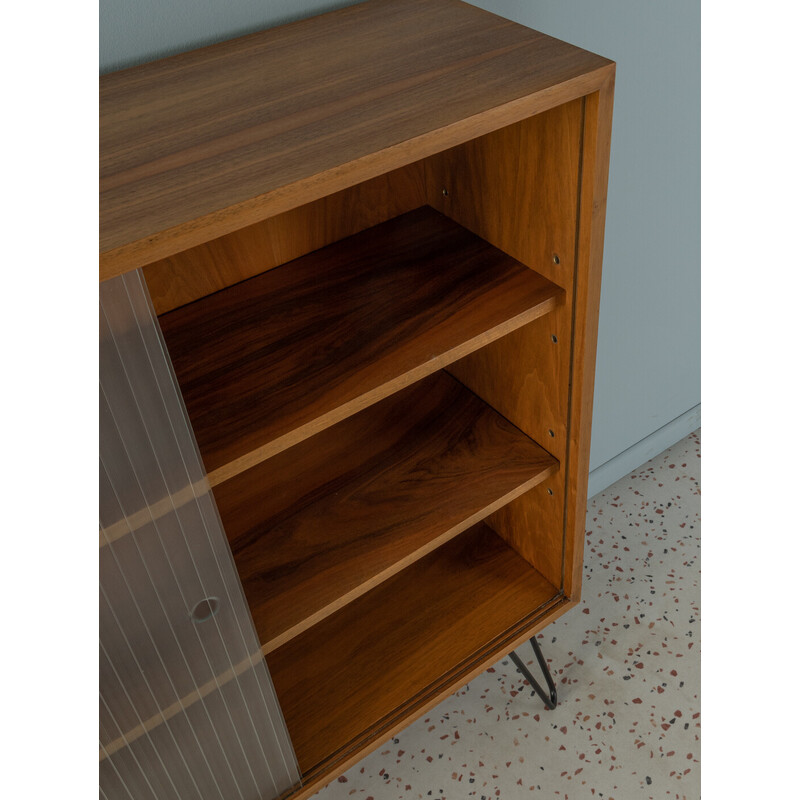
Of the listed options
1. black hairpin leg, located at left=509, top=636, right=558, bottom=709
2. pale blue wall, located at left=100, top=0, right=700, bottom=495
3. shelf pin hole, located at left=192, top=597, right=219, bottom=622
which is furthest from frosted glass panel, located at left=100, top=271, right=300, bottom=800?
black hairpin leg, located at left=509, top=636, right=558, bottom=709

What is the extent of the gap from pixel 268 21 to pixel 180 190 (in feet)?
1.42

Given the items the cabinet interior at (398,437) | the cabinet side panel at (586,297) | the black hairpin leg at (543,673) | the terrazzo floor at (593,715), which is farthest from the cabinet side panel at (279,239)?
the terrazzo floor at (593,715)

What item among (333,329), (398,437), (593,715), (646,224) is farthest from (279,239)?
(593,715)

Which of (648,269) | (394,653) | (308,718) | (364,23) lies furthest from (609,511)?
(364,23)

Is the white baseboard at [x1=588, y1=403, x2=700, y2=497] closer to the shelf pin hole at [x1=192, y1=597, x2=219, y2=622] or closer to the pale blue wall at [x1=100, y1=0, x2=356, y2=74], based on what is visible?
the shelf pin hole at [x1=192, y1=597, x2=219, y2=622]

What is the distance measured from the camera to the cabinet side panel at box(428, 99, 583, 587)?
1.08 metres

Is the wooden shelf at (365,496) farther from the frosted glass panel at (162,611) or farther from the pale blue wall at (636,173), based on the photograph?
the pale blue wall at (636,173)

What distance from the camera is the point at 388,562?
49.1 inches

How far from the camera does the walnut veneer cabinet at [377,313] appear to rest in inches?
33.5

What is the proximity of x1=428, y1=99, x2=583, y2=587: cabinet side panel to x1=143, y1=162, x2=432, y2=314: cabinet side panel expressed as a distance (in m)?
0.07

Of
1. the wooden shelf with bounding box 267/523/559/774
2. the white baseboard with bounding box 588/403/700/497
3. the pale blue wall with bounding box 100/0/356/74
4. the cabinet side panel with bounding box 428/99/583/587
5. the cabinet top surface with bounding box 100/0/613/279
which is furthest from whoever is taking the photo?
the white baseboard with bounding box 588/403/700/497

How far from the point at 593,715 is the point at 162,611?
120 centimetres

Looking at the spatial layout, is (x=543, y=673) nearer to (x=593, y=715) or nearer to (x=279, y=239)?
(x=593, y=715)

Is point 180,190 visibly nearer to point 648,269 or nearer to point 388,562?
point 388,562
